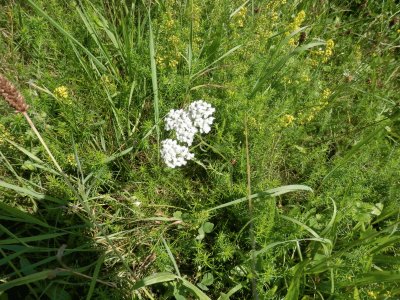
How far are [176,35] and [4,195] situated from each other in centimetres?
178

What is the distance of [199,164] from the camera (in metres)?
2.48

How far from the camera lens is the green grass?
209 centimetres

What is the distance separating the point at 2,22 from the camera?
3.05 m

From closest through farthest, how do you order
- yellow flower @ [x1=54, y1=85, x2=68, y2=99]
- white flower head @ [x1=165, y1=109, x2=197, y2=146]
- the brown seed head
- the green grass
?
the brown seed head, the green grass, white flower head @ [x1=165, y1=109, x2=197, y2=146], yellow flower @ [x1=54, y1=85, x2=68, y2=99]

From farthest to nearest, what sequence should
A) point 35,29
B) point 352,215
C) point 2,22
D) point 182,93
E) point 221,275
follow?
point 2,22
point 35,29
point 182,93
point 352,215
point 221,275

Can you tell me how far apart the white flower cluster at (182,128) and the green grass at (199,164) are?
0.18m

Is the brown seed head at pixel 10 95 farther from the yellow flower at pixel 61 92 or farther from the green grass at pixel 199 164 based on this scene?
the yellow flower at pixel 61 92

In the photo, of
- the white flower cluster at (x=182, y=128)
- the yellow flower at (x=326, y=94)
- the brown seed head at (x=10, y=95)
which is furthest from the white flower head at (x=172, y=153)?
the yellow flower at (x=326, y=94)

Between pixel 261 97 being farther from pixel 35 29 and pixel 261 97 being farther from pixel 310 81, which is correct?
pixel 35 29

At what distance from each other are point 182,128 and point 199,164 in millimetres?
391

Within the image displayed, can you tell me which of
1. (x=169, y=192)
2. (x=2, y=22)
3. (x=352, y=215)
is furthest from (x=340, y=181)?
(x=2, y=22)

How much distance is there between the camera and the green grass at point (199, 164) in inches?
82.4

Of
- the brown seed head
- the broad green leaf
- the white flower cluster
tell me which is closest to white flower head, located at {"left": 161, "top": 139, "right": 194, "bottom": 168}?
the white flower cluster

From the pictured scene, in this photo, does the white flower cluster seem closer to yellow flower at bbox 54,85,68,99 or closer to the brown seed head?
yellow flower at bbox 54,85,68,99
